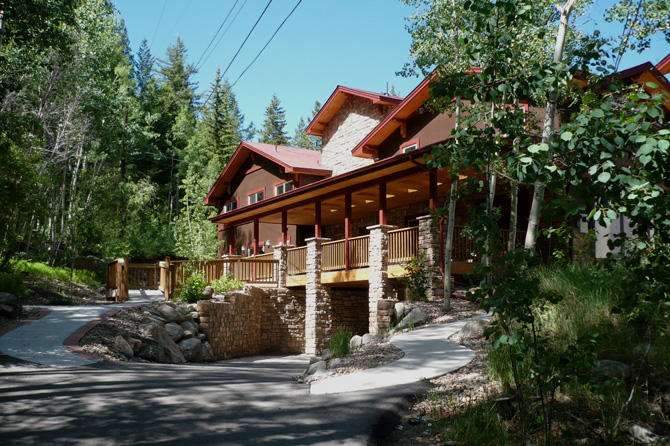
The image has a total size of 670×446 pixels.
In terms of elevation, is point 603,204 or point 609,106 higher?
point 609,106

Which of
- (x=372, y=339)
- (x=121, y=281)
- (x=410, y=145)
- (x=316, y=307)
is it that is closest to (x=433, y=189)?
(x=372, y=339)

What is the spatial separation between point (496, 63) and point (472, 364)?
439 centimetres

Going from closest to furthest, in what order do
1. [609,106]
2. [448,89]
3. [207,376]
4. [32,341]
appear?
[609,106] < [448,89] < [207,376] < [32,341]

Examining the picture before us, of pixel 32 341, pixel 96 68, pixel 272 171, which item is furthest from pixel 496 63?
pixel 96 68

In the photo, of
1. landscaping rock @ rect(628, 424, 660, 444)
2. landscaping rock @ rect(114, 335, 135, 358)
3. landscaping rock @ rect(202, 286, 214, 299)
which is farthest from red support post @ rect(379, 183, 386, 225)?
landscaping rock @ rect(628, 424, 660, 444)

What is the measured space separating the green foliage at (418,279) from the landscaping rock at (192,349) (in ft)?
19.7

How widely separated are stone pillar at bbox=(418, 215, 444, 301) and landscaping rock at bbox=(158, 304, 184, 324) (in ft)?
23.4

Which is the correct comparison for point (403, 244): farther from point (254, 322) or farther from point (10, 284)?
point (10, 284)

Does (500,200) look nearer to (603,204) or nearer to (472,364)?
(472,364)

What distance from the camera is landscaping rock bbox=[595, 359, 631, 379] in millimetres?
6023

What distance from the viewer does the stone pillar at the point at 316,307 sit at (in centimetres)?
1760

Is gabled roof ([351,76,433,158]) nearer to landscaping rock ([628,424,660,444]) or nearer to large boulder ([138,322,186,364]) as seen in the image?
large boulder ([138,322,186,364])

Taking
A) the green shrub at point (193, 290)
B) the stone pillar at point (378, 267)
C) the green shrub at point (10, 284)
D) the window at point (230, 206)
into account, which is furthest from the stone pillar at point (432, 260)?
the window at point (230, 206)

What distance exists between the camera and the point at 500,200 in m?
17.8
